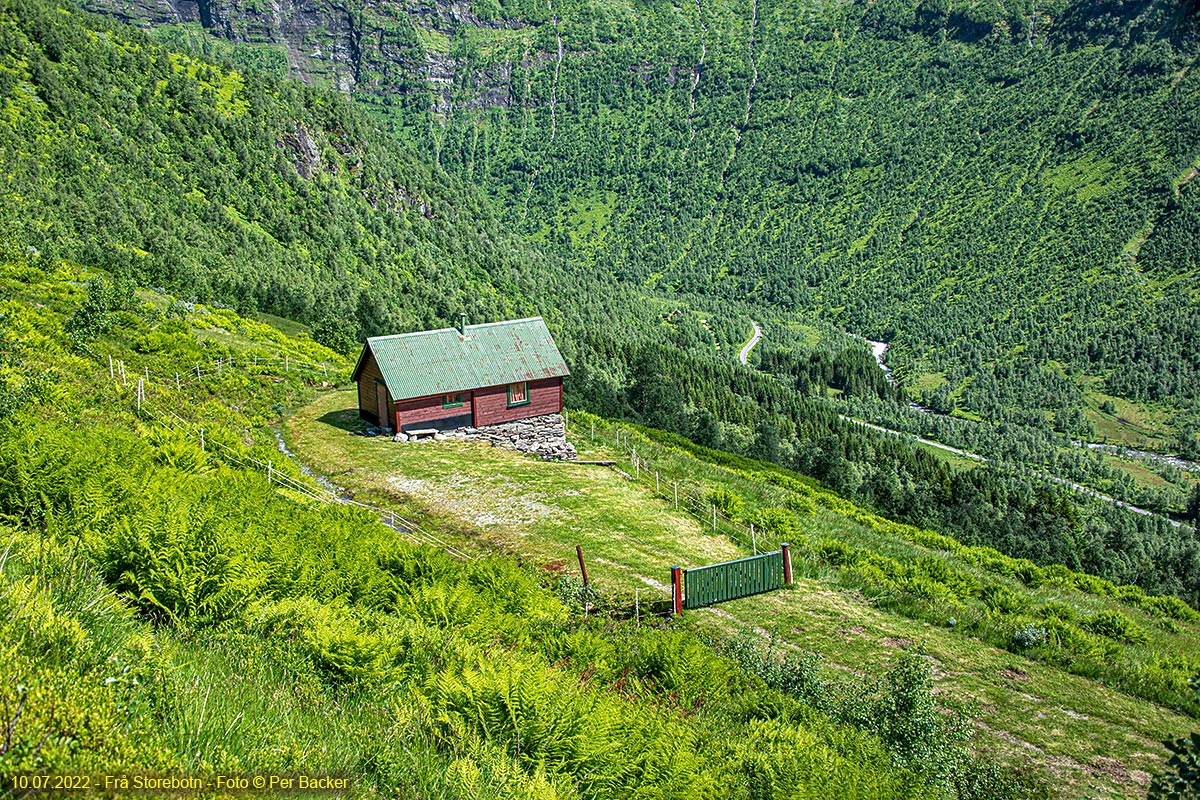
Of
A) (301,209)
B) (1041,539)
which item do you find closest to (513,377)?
(1041,539)

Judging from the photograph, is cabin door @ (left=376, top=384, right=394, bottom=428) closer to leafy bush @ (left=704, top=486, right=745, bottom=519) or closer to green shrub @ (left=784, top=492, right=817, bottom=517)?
leafy bush @ (left=704, top=486, right=745, bottom=519)

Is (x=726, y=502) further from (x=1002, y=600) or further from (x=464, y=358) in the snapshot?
(x=464, y=358)

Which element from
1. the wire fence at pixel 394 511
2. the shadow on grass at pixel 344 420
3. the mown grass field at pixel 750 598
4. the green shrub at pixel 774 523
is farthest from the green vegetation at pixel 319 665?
the shadow on grass at pixel 344 420

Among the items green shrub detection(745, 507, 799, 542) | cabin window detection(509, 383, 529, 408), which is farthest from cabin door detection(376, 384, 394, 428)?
green shrub detection(745, 507, 799, 542)

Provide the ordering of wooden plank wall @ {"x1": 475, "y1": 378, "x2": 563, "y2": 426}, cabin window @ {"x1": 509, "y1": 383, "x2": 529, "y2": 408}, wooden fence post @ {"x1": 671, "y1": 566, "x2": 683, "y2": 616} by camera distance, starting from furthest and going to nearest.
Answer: cabin window @ {"x1": 509, "y1": 383, "x2": 529, "y2": 408}
wooden plank wall @ {"x1": 475, "y1": 378, "x2": 563, "y2": 426}
wooden fence post @ {"x1": 671, "y1": 566, "x2": 683, "y2": 616}

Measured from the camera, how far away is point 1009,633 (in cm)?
2238

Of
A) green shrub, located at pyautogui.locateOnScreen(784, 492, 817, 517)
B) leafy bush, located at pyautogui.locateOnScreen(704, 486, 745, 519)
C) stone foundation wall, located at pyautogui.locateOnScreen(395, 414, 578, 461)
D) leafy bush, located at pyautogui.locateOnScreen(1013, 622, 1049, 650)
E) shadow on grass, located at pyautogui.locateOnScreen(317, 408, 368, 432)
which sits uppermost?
shadow on grass, located at pyautogui.locateOnScreen(317, 408, 368, 432)

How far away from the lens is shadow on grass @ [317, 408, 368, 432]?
1640 inches

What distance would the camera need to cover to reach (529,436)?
42.8 meters

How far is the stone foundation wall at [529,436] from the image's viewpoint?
135 feet

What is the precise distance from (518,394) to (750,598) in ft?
74.7

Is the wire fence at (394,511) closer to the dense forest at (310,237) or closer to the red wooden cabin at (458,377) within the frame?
the red wooden cabin at (458,377)

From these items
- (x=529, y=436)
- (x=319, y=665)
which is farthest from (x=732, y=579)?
(x=529, y=436)

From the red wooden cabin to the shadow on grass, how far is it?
0.53 metres
